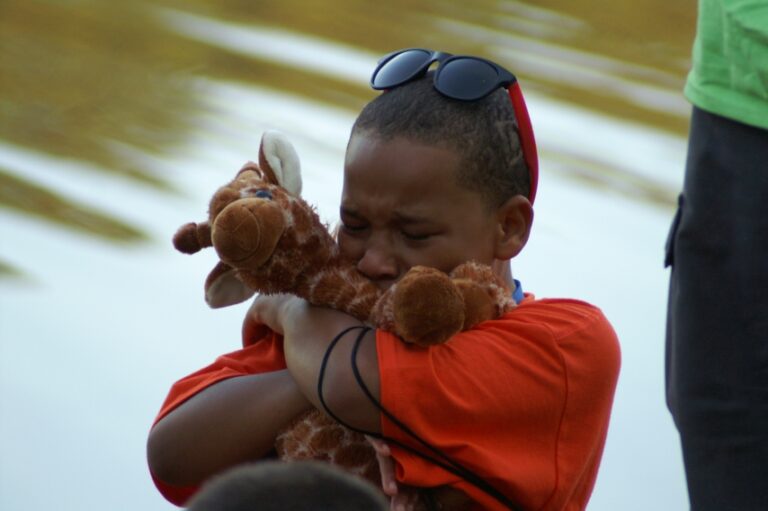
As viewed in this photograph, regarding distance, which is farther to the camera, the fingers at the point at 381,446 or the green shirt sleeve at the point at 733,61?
the green shirt sleeve at the point at 733,61

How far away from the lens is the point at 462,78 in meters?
2.02

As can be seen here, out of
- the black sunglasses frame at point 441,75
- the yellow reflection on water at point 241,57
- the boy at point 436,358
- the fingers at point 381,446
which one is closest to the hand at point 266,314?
the boy at point 436,358

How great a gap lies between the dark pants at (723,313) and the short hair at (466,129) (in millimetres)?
333

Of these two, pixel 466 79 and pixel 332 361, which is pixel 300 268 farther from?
pixel 466 79

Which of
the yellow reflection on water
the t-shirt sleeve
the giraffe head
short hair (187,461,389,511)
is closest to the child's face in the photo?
the giraffe head

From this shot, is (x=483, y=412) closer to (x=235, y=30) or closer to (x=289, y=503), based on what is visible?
(x=289, y=503)

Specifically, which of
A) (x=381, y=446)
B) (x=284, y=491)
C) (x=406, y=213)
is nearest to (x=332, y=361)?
(x=381, y=446)

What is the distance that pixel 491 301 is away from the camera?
6.26 ft

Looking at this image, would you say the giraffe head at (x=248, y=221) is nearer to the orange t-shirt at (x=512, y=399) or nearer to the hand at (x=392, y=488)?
the orange t-shirt at (x=512, y=399)

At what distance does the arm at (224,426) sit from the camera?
191 cm

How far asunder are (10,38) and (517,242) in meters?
5.14

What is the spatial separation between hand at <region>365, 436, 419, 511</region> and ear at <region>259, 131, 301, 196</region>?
397 millimetres

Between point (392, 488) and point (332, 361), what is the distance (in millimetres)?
195

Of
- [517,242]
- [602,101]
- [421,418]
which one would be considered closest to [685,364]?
[517,242]
